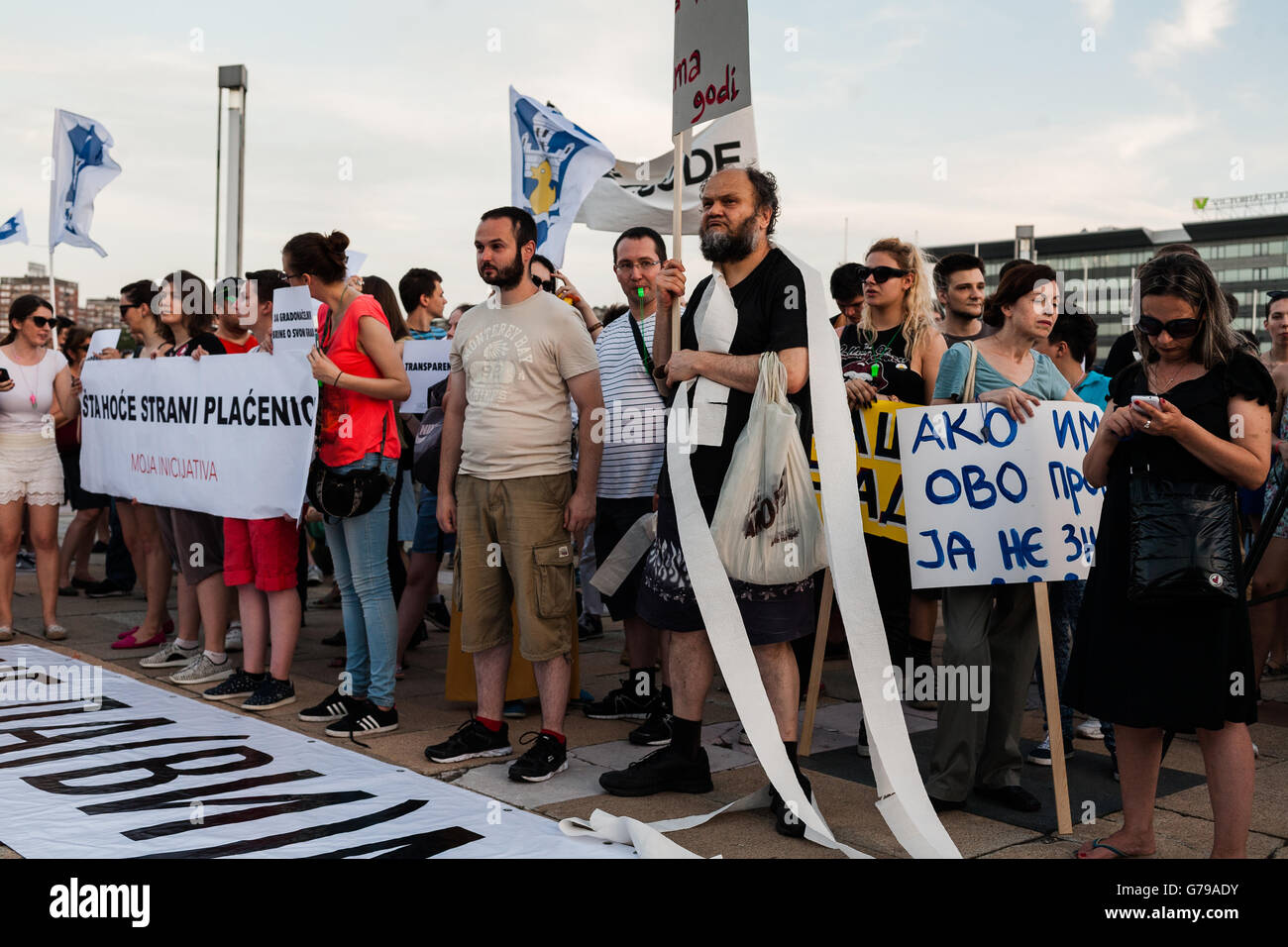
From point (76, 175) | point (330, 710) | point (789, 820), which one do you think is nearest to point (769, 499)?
point (789, 820)

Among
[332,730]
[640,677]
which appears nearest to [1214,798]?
[640,677]

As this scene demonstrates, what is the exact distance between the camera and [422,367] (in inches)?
292

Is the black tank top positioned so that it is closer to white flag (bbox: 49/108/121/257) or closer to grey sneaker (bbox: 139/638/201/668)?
grey sneaker (bbox: 139/638/201/668)

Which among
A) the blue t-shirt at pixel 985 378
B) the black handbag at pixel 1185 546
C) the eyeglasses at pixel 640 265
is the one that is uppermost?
the eyeglasses at pixel 640 265

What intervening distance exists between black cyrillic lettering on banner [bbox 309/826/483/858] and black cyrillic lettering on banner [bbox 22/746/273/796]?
3.82 ft

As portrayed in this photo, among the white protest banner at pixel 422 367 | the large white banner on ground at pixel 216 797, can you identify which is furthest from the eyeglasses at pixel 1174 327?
the white protest banner at pixel 422 367

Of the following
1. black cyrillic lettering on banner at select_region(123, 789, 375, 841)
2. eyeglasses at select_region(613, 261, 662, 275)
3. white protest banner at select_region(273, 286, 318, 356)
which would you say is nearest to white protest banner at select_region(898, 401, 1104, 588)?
eyeglasses at select_region(613, 261, 662, 275)

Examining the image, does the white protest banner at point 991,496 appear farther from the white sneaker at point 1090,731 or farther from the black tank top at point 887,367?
the white sneaker at point 1090,731

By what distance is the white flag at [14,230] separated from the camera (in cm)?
1203

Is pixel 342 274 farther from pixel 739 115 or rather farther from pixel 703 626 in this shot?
pixel 703 626

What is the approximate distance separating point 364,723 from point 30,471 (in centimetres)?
361

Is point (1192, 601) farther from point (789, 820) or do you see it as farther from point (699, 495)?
point (699, 495)

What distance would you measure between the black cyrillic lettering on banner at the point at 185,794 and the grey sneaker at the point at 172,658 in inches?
95.3

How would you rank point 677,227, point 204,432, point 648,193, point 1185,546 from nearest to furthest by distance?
point 1185,546, point 677,227, point 204,432, point 648,193
